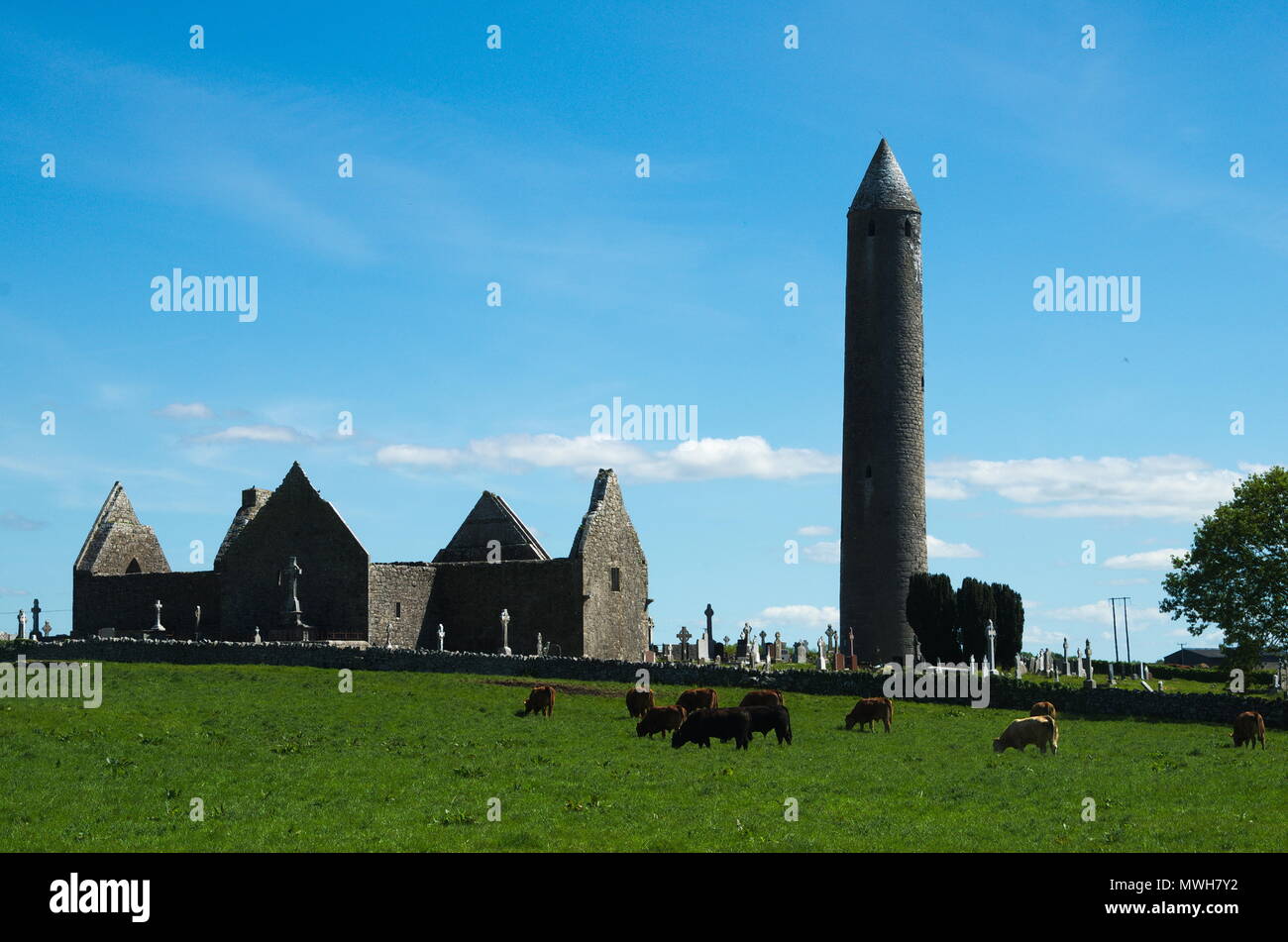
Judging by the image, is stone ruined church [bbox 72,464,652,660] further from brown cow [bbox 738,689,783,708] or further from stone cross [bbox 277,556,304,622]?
brown cow [bbox 738,689,783,708]

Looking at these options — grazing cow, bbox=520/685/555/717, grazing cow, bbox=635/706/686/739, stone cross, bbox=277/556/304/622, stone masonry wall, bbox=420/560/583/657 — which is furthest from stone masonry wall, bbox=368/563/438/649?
grazing cow, bbox=635/706/686/739

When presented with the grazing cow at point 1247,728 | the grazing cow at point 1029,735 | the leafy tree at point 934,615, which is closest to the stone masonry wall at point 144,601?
the leafy tree at point 934,615

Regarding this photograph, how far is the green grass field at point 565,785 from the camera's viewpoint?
723 inches

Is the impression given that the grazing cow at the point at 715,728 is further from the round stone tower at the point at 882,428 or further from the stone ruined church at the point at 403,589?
the round stone tower at the point at 882,428

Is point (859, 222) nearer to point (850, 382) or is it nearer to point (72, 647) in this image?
point (850, 382)

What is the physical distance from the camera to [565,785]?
2294 centimetres

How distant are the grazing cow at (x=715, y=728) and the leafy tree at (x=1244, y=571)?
41.9 meters

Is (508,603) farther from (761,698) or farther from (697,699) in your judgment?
(761,698)

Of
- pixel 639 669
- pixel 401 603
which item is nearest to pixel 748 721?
pixel 639 669

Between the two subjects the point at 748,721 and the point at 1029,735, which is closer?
the point at 748,721

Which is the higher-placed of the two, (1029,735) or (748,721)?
(748,721)

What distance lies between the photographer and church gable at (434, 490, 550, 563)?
6600 centimetres

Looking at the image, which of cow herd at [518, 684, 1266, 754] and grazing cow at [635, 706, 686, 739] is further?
grazing cow at [635, 706, 686, 739]

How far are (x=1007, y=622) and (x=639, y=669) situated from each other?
24.5 metres
